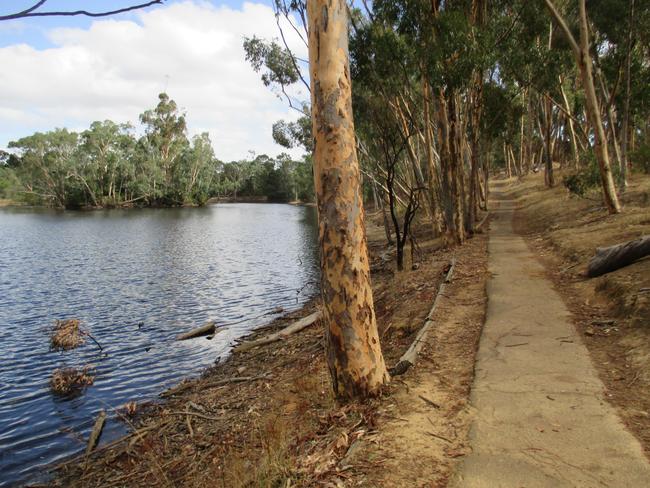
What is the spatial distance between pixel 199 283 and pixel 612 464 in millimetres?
16857

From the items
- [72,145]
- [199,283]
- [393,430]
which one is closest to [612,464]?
[393,430]

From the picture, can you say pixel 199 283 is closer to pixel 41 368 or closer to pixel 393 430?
pixel 41 368

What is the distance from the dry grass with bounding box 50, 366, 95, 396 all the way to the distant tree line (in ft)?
228

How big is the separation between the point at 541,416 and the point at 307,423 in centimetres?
229

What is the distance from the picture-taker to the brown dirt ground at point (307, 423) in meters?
3.88

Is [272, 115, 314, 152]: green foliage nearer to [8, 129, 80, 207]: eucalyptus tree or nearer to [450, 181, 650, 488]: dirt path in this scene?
[450, 181, 650, 488]: dirt path

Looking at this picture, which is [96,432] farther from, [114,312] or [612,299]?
[114,312]

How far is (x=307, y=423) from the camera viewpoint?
17.0ft

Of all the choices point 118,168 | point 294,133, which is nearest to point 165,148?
point 118,168

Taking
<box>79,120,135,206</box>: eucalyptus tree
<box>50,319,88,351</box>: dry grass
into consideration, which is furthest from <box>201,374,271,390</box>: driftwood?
<box>79,120,135,206</box>: eucalyptus tree

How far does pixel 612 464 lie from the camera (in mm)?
3496

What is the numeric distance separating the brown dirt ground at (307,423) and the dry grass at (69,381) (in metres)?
1.91

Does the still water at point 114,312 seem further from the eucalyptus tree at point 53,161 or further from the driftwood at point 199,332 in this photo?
the eucalyptus tree at point 53,161

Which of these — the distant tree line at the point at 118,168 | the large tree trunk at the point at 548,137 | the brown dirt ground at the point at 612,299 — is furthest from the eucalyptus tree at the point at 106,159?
the brown dirt ground at the point at 612,299
